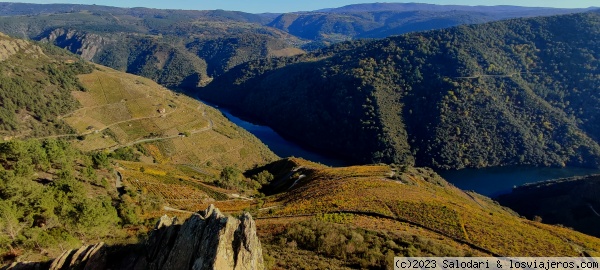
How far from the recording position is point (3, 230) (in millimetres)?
32250

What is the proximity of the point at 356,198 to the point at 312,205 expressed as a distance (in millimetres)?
7702

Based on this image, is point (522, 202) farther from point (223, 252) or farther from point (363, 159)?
point (223, 252)

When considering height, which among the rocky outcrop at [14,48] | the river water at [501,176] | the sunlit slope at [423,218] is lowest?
the river water at [501,176]

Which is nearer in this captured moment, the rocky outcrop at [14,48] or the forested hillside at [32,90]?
the forested hillside at [32,90]

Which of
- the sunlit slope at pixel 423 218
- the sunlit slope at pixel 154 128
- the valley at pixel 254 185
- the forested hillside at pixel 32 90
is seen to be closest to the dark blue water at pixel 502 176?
the valley at pixel 254 185

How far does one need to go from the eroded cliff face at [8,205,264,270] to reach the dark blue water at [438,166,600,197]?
156426 mm

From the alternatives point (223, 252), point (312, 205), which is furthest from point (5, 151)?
point (223, 252)

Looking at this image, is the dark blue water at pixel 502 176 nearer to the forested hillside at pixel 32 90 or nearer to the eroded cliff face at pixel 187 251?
the eroded cliff face at pixel 187 251

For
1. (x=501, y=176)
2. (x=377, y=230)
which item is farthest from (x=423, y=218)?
(x=501, y=176)

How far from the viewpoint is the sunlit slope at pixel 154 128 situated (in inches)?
5320

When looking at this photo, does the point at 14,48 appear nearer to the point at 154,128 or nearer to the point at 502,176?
the point at 154,128

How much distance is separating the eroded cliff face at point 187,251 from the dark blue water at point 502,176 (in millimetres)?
156426

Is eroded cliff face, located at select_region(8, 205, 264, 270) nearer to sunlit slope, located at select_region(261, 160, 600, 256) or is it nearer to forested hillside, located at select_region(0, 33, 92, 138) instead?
sunlit slope, located at select_region(261, 160, 600, 256)

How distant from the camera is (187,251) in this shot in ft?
72.2
